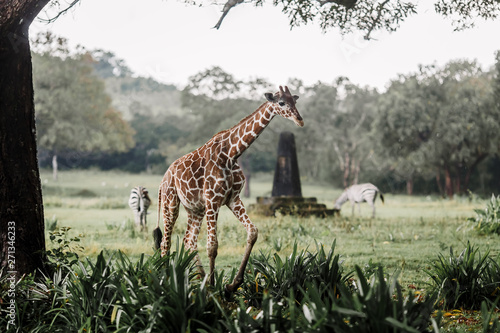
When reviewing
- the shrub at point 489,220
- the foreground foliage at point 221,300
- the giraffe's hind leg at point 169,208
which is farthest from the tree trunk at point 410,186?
the giraffe's hind leg at point 169,208

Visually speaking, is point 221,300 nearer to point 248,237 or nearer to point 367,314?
point 248,237

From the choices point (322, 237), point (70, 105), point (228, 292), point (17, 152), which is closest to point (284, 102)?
point (228, 292)

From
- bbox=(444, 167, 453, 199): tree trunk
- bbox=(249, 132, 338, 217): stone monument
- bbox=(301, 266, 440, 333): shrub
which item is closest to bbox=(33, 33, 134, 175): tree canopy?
bbox=(249, 132, 338, 217): stone monument

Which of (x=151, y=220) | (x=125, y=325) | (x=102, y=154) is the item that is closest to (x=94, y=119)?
(x=102, y=154)

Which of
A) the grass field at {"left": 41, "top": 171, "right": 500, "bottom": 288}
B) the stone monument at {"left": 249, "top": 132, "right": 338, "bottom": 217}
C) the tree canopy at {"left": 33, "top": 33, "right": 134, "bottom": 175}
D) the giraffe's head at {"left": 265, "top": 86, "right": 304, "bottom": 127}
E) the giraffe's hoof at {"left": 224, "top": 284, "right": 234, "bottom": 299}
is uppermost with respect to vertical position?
the tree canopy at {"left": 33, "top": 33, "right": 134, "bottom": 175}

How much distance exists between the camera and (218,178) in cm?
564

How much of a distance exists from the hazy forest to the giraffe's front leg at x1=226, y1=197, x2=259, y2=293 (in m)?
22.8

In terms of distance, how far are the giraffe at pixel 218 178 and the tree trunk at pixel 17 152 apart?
53.2 inches

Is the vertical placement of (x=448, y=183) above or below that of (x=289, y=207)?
above

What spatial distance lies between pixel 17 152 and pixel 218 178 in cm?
215

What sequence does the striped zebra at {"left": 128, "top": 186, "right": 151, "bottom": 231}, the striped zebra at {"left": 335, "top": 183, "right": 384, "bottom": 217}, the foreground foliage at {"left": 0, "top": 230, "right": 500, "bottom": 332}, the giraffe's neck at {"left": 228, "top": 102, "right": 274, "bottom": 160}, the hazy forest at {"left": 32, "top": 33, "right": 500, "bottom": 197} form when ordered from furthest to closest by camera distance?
the hazy forest at {"left": 32, "top": 33, "right": 500, "bottom": 197} < the striped zebra at {"left": 335, "top": 183, "right": 384, "bottom": 217} < the striped zebra at {"left": 128, "top": 186, "right": 151, "bottom": 231} < the giraffe's neck at {"left": 228, "top": 102, "right": 274, "bottom": 160} < the foreground foliage at {"left": 0, "top": 230, "right": 500, "bottom": 332}

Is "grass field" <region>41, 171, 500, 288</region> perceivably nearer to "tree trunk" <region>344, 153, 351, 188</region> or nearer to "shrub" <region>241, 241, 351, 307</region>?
"shrub" <region>241, 241, 351, 307</region>

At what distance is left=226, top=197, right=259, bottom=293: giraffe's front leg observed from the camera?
5102 mm

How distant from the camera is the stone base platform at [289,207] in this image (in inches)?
619
